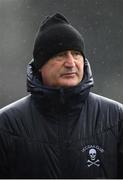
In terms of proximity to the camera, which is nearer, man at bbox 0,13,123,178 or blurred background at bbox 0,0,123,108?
man at bbox 0,13,123,178

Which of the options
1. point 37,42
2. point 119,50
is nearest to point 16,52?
point 119,50

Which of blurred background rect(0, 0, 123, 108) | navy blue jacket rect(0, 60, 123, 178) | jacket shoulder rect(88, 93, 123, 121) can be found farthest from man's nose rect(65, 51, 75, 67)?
blurred background rect(0, 0, 123, 108)

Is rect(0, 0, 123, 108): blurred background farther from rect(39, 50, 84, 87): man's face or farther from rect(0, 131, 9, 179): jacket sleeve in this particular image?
rect(0, 131, 9, 179): jacket sleeve

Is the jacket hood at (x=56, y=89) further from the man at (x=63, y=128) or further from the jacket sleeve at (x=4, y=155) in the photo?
the jacket sleeve at (x=4, y=155)

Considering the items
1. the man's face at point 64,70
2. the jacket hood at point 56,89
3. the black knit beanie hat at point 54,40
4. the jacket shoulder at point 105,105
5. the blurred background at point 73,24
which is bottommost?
the blurred background at point 73,24

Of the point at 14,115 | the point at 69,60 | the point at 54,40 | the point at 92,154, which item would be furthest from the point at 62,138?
the point at 54,40

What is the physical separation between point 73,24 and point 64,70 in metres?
6.06

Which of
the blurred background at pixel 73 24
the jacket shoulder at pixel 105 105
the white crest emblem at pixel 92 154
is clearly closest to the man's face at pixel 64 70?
the jacket shoulder at pixel 105 105

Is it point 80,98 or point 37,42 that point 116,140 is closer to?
point 80,98

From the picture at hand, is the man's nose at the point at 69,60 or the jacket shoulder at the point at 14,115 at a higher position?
the man's nose at the point at 69,60

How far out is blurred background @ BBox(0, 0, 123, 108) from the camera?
938cm

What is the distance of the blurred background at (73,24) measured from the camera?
9383mm

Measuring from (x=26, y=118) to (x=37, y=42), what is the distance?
1.50 feet

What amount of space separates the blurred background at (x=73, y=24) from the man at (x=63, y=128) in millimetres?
5792
